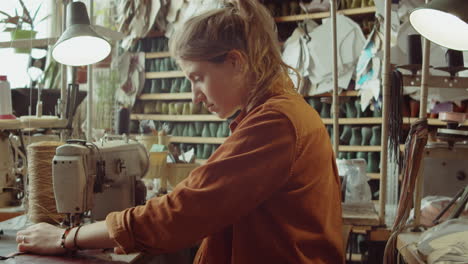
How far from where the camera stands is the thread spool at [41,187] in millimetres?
1552

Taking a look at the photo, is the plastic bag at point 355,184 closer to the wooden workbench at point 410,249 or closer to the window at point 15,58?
the wooden workbench at point 410,249

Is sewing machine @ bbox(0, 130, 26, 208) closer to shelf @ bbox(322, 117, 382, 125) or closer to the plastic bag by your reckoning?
the plastic bag

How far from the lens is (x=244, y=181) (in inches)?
40.1

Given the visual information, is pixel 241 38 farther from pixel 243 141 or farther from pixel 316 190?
pixel 316 190

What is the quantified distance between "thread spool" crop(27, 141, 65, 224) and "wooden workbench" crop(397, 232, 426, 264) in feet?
3.64

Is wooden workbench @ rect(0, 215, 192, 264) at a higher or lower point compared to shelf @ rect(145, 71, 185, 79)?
lower

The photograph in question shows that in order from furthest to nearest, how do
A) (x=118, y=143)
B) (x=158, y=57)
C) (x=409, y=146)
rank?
1. (x=158, y=57)
2. (x=118, y=143)
3. (x=409, y=146)

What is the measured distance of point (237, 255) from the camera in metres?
1.10

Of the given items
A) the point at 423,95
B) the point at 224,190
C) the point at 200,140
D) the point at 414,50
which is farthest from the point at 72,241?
the point at 200,140

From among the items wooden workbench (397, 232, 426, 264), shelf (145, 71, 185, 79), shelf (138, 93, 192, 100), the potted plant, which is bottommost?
wooden workbench (397, 232, 426, 264)

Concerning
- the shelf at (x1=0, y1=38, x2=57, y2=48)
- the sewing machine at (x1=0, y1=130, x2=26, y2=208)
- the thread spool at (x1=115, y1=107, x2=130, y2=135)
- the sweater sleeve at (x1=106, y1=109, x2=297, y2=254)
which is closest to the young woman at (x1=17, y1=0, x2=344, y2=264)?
the sweater sleeve at (x1=106, y1=109, x2=297, y2=254)

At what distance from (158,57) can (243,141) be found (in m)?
4.15

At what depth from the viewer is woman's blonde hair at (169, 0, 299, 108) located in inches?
44.5

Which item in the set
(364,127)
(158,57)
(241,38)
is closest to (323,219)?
(241,38)
